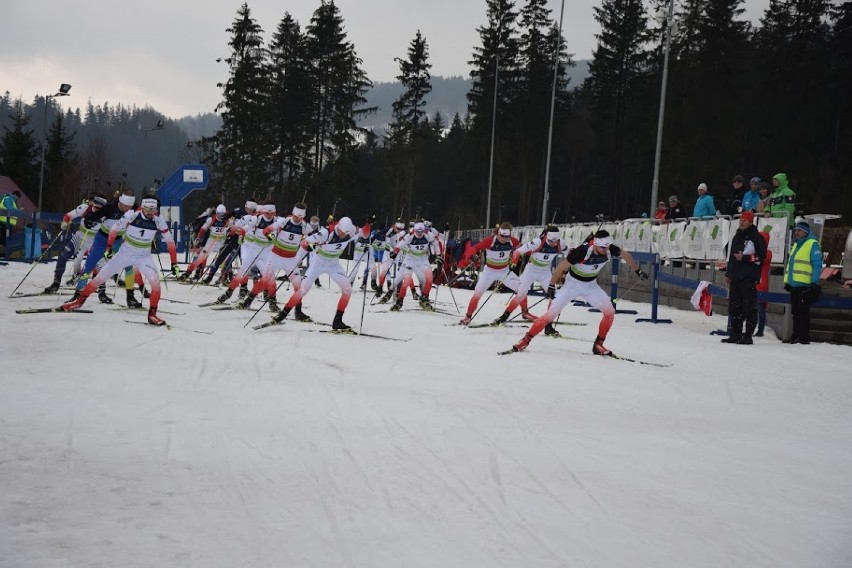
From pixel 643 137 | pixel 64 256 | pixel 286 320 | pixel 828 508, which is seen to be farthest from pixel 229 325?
pixel 643 137

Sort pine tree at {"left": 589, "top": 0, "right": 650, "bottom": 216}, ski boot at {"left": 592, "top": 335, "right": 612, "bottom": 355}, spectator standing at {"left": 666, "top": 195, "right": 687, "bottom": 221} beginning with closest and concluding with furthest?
ski boot at {"left": 592, "top": 335, "right": 612, "bottom": 355} < spectator standing at {"left": 666, "top": 195, "right": 687, "bottom": 221} < pine tree at {"left": 589, "top": 0, "right": 650, "bottom": 216}

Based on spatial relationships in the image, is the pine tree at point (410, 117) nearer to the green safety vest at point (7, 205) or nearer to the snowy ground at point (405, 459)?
the green safety vest at point (7, 205)

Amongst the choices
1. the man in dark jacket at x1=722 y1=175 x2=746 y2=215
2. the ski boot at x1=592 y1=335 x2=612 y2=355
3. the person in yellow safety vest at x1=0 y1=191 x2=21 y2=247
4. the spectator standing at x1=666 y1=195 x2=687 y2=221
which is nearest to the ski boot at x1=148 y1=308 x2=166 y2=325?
the ski boot at x1=592 y1=335 x2=612 y2=355

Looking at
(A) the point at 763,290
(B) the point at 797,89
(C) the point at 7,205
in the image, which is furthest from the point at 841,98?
(C) the point at 7,205

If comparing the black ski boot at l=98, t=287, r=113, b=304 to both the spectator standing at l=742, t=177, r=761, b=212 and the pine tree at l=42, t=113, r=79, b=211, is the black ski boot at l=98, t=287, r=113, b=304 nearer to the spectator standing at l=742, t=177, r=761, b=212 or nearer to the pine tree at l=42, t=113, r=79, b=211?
the spectator standing at l=742, t=177, r=761, b=212

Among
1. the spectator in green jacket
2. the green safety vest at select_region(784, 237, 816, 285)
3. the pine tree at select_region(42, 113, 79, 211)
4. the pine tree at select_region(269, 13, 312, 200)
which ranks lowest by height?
the green safety vest at select_region(784, 237, 816, 285)

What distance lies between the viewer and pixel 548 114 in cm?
5594

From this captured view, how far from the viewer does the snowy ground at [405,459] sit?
3750 millimetres

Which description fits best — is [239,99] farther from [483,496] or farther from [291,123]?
[483,496]

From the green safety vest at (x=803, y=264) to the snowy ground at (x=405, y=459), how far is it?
3.03m

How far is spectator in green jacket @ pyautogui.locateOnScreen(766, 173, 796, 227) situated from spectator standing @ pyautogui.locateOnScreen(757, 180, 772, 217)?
0.48ft

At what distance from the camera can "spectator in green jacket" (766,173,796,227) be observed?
47.1 feet

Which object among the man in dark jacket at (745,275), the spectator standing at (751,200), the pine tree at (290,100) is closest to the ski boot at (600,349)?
the man in dark jacket at (745,275)

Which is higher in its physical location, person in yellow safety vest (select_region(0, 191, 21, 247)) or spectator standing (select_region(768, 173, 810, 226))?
spectator standing (select_region(768, 173, 810, 226))
